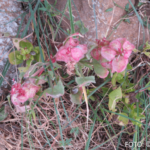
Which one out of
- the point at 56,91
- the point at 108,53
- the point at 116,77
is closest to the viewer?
the point at 108,53

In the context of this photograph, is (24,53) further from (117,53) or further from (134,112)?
(134,112)

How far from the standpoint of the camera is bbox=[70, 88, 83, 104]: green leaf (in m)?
0.77

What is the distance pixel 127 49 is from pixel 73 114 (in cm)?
54

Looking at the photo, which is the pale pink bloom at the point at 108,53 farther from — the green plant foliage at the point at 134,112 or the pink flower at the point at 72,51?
the green plant foliage at the point at 134,112

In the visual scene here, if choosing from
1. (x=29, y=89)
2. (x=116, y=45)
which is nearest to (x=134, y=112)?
(x=116, y=45)

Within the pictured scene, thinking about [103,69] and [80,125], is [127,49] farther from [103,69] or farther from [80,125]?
[80,125]

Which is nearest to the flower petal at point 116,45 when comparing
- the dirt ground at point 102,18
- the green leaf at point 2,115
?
the dirt ground at point 102,18

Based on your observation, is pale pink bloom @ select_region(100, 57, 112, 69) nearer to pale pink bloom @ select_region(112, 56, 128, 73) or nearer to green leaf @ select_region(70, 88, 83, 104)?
pale pink bloom @ select_region(112, 56, 128, 73)

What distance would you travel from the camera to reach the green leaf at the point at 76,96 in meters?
0.77

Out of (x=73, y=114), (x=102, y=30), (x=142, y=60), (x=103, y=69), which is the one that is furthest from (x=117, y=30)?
(x=73, y=114)

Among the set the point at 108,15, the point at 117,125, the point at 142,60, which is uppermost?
the point at 108,15

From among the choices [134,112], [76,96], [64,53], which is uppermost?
[64,53]

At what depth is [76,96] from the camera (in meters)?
0.78

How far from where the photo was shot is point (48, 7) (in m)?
0.78
